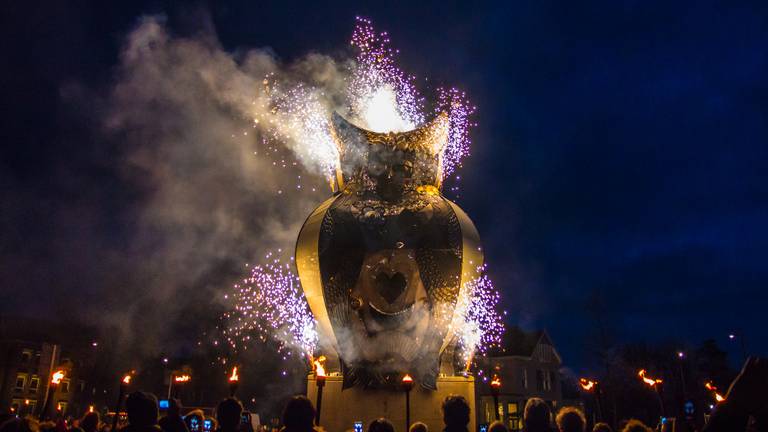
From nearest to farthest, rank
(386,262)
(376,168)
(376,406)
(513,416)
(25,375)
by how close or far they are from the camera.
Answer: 1. (376,406)
2. (386,262)
3. (376,168)
4. (513,416)
5. (25,375)

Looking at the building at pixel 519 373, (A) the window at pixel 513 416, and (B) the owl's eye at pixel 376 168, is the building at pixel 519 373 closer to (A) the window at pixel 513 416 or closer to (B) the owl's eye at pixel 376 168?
(A) the window at pixel 513 416

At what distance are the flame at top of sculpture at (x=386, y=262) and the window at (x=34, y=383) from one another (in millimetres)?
35349

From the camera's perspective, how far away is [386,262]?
1980cm

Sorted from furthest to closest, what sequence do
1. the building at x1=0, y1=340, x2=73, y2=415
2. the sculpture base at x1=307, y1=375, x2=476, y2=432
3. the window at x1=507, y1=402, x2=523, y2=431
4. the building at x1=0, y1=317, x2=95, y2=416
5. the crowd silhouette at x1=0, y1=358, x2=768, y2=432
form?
the building at x1=0, y1=317, x2=95, y2=416, the building at x1=0, y1=340, x2=73, y2=415, the window at x1=507, y1=402, x2=523, y2=431, the sculpture base at x1=307, y1=375, x2=476, y2=432, the crowd silhouette at x1=0, y1=358, x2=768, y2=432

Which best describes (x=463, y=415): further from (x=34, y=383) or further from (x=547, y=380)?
(x=34, y=383)

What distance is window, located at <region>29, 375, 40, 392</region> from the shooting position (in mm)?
42444

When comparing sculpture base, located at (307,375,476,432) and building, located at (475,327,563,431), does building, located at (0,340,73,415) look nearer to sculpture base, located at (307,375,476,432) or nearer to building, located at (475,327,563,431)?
sculpture base, located at (307,375,476,432)

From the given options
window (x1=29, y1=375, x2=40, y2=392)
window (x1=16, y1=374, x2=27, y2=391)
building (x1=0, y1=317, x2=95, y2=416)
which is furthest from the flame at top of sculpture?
window (x1=29, y1=375, x2=40, y2=392)

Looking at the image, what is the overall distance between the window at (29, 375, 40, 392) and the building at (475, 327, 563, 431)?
3561cm

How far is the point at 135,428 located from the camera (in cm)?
417

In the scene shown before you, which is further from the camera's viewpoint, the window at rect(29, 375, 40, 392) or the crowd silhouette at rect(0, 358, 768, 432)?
the window at rect(29, 375, 40, 392)

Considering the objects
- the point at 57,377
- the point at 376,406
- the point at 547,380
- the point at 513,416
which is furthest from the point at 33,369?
the point at 57,377

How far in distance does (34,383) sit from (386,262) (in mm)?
38558

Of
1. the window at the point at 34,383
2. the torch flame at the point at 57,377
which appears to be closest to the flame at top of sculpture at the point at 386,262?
the torch flame at the point at 57,377
